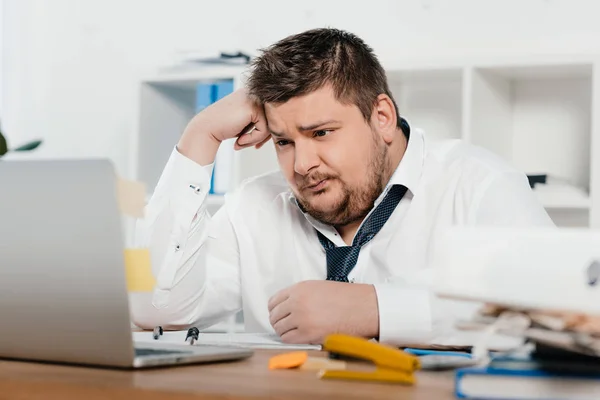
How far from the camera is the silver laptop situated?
Result: 2.69 ft

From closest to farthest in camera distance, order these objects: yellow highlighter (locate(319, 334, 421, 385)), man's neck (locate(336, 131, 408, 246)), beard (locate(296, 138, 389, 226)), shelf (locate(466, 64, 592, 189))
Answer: yellow highlighter (locate(319, 334, 421, 385)) < beard (locate(296, 138, 389, 226)) < man's neck (locate(336, 131, 408, 246)) < shelf (locate(466, 64, 592, 189))

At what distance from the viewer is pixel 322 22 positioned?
3.19 meters

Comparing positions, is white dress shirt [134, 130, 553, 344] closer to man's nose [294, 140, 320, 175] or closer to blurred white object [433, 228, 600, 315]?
man's nose [294, 140, 320, 175]

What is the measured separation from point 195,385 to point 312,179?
1049 mm

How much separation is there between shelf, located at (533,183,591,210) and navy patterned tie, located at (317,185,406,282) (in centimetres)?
82

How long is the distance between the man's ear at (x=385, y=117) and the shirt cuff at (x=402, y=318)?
604 millimetres

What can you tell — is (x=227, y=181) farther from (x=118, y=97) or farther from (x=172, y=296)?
(x=172, y=296)

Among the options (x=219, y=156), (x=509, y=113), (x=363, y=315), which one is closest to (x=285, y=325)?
(x=363, y=315)

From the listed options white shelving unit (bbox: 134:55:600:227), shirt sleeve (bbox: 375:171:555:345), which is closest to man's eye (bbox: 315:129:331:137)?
shirt sleeve (bbox: 375:171:555:345)

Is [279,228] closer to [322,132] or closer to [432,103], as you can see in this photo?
[322,132]

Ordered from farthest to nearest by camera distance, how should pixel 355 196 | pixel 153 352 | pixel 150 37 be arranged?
pixel 150 37
pixel 355 196
pixel 153 352

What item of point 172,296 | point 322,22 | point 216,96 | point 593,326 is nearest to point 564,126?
point 322,22

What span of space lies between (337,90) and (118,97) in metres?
1.98

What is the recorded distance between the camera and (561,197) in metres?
2.56
